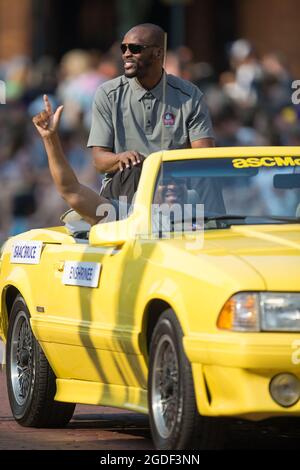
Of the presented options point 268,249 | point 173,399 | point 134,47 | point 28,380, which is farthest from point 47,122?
point 173,399

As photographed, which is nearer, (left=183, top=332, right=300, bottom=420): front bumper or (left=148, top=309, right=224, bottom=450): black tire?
(left=183, top=332, right=300, bottom=420): front bumper

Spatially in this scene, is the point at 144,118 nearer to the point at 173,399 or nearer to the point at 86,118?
the point at 173,399

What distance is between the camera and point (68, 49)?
34.9 metres

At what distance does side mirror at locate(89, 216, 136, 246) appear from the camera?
8664 millimetres

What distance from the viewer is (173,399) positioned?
802 centimetres

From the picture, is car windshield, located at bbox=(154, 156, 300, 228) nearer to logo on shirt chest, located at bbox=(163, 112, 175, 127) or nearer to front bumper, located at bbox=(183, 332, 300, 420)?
logo on shirt chest, located at bbox=(163, 112, 175, 127)

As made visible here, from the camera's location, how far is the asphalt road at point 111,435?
8.79 m

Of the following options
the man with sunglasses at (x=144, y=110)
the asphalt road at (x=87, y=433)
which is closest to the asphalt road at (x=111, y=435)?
the asphalt road at (x=87, y=433)

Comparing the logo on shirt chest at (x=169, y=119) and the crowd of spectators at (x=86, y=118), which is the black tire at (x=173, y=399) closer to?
the logo on shirt chest at (x=169, y=119)

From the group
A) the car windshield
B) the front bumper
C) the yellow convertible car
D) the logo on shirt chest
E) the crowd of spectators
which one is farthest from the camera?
the crowd of spectators

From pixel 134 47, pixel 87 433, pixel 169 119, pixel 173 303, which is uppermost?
pixel 134 47

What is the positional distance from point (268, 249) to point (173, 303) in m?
0.52

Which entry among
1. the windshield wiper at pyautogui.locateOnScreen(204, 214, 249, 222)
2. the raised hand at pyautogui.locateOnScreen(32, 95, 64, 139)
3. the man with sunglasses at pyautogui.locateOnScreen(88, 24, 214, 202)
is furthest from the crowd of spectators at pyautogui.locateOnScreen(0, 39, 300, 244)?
the windshield wiper at pyautogui.locateOnScreen(204, 214, 249, 222)
